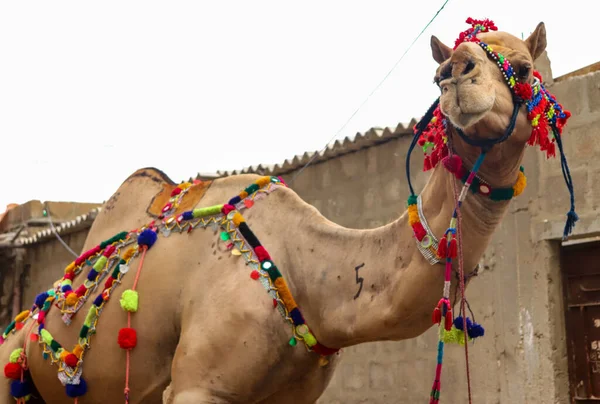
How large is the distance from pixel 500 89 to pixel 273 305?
1.39m

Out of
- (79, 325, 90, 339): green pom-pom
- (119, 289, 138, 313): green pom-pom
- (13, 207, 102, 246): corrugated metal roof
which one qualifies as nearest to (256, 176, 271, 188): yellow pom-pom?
(119, 289, 138, 313): green pom-pom

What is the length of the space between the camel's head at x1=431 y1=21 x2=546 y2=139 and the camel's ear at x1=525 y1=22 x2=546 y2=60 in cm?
10

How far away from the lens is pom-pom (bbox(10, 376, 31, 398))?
15.7ft

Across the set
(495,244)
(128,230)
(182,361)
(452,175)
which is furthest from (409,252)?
(495,244)

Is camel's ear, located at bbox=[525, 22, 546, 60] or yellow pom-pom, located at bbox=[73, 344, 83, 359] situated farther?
yellow pom-pom, located at bbox=[73, 344, 83, 359]

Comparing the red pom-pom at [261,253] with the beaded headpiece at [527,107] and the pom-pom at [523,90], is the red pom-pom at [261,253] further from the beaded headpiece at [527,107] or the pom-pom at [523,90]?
the pom-pom at [523,90]

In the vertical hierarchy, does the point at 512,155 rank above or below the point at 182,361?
above

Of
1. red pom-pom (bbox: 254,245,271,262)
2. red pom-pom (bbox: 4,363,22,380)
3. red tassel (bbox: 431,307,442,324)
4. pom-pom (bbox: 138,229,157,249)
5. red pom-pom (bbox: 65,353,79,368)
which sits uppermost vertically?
pom-pom (bbox: 138,229,157,249)

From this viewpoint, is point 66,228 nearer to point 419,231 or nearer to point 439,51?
point 419,231

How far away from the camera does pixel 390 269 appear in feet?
11.2

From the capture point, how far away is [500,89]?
9.85 feet

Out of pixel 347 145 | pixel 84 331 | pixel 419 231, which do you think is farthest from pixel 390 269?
pixel 347 145

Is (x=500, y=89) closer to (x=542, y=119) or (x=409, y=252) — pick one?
(x=542, y=119)

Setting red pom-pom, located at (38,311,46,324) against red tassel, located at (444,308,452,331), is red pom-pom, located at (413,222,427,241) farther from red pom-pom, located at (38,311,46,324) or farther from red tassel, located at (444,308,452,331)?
red pom-pom, located at (38,311,46,324)
